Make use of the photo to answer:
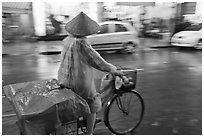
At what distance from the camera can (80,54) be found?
2.61 metres

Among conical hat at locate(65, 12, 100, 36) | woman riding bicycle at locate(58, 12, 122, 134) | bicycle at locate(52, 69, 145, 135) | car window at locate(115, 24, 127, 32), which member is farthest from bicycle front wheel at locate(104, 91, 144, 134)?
car window at locate(115, 24, 127, 32)

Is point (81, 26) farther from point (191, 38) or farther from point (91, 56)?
point (191, 38)

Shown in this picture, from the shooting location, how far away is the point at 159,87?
5.52 m

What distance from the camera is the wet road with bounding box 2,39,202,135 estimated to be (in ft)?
11.9

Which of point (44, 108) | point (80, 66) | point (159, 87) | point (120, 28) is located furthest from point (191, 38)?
point (44, 108)

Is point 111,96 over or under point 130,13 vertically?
under

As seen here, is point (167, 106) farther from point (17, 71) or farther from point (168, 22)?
point (168, 22)

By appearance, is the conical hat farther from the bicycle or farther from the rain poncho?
the bicycle

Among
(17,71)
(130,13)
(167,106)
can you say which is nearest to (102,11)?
(130,13)

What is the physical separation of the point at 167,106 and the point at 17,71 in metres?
4.53

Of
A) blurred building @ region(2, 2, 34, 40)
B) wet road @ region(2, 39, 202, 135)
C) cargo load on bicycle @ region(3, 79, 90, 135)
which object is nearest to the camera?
cargo load on bicycle @ region(3, 79, 90, 135)

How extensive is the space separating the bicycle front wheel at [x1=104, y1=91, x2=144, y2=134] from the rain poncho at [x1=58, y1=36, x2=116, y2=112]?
20.8 inches

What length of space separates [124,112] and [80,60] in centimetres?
119

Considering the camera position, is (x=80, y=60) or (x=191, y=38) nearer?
(x=80, y=60)
